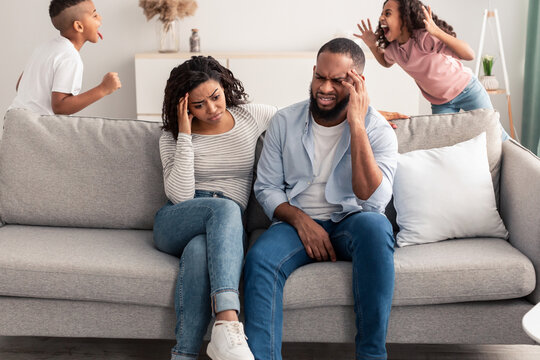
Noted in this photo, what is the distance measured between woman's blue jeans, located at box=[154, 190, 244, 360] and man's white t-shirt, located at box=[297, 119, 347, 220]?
10.0 inches

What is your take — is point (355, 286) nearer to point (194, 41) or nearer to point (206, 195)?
point (206, 195)

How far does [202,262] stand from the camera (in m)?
1.77

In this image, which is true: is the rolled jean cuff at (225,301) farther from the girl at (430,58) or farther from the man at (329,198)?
the girl at (430,58)

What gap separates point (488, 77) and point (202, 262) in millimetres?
3213

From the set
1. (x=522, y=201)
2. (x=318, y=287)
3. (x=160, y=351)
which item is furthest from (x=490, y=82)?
(x=160, y=351)

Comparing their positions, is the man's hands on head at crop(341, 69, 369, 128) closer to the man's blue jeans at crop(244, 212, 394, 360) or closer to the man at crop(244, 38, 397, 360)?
the man at crop(244, 38, 397, 360)

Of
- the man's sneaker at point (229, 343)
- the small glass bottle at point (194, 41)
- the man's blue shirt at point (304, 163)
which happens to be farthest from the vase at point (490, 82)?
the man's sneaker at point (229, 343)

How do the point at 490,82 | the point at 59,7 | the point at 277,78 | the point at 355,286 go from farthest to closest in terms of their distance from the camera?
the point at 277,78 → the point at 490,82 → the point at 59,7 → the point at 355,286

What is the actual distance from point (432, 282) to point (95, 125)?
4.50 feet

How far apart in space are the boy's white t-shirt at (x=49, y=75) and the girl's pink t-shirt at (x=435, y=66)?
1.52 metres

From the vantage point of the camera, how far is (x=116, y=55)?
4883 millimetres

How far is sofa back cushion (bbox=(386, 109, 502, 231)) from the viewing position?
7.22 feet

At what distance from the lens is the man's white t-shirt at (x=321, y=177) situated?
6.57ft

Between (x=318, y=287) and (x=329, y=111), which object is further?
(x=329, y=111)
